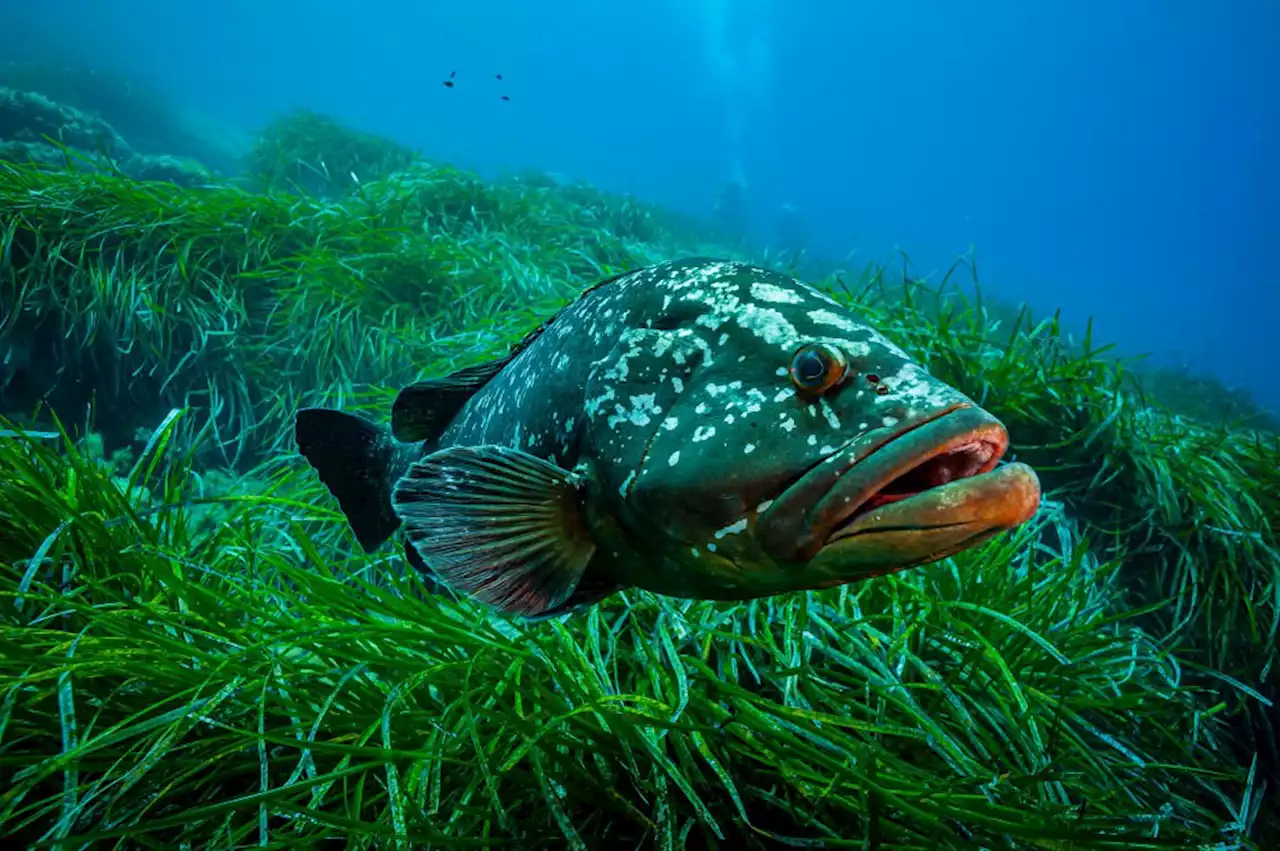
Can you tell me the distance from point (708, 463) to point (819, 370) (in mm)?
307

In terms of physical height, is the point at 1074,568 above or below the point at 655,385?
above

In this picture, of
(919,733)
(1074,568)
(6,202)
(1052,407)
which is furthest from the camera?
(6,202)

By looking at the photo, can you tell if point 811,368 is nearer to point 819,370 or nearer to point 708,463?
point 819,370

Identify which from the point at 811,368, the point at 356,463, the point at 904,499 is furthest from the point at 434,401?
the point at 904,499

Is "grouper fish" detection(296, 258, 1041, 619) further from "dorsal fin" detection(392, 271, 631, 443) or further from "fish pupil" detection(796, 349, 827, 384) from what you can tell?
"dorsal fin" detection(392, 271, 631, 443)

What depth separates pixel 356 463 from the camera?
2666mm

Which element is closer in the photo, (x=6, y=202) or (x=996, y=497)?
(x=996, y=497)

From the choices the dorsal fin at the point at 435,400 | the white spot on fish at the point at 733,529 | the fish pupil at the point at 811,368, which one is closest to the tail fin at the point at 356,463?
the dorsal fin at the point at 435,400

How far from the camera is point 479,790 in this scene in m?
1.67

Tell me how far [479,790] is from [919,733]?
4.10 ft

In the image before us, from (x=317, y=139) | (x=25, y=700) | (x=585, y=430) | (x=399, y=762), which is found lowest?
(x=25, y=700)

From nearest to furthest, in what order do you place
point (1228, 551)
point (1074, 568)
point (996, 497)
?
point (996, 497) → point (1074, 568) → point (1228, 551)

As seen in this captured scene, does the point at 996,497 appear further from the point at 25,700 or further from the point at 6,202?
the point at 6,202

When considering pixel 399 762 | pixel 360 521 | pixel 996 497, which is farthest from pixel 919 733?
pixel 360 521
